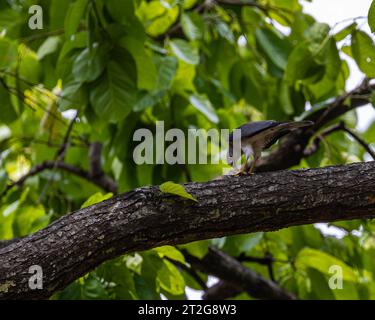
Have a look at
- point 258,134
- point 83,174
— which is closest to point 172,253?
point 258,134

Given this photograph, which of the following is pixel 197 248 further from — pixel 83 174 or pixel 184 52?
pixel 83 174

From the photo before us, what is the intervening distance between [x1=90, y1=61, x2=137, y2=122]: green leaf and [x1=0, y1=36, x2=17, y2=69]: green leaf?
21.2 inches

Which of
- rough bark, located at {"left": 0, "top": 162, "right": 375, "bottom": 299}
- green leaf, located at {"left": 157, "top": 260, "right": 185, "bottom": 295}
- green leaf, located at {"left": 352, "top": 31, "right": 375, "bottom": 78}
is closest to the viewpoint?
rough bark, located at {"left": 0, "top": 162, "right": 375, "bottom": 299}

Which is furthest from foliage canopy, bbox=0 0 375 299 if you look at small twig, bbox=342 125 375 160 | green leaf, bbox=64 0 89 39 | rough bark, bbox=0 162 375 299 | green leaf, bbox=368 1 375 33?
rough bark, bbox=0 162 375 299

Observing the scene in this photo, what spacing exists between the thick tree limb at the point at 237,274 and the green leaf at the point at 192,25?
1.20 metres

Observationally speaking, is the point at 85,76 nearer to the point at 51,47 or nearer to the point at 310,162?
the point at 51,47

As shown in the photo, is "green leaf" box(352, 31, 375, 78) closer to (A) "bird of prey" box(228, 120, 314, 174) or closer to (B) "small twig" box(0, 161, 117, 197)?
(A) "bird of prey" box(228, 120, 314, 174)

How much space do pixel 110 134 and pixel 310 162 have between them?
1.17 meters

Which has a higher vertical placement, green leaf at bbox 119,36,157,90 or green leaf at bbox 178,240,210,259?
green leaf at bbox 119,36,157,90

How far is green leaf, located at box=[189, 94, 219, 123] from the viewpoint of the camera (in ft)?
12.9

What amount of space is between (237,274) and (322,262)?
1.81 feet

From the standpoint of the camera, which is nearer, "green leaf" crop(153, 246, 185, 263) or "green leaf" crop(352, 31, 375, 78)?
"green leaf" crop(153, 246, 185, 263)

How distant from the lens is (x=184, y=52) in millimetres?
4074
